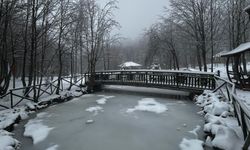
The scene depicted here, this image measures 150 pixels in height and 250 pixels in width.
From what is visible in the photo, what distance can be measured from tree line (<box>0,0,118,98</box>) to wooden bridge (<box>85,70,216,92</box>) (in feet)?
5.82

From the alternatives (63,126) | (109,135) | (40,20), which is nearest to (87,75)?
(40,20)

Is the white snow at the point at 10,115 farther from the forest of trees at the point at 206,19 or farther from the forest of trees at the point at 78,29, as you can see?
the forest of trees at the point at 206,19

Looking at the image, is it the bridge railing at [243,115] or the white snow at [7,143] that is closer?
the bridge railing at [243,115]

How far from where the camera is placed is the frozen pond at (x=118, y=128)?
5172 millimetres

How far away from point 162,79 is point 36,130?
27.0 feet

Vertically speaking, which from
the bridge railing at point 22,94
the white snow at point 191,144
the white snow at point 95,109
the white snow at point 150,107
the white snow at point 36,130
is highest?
the bridge railing at point 22,94

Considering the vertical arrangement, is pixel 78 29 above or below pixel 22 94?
above

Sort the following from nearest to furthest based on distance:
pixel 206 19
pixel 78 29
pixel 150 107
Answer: pixel 150 107 → pixel 78 29 → pixel 206 19

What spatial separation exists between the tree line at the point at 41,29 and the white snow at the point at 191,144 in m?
8.02

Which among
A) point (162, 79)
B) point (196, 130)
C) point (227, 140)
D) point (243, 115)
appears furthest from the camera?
point (162, 79)

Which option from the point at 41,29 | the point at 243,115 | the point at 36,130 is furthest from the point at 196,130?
the point at 41,29

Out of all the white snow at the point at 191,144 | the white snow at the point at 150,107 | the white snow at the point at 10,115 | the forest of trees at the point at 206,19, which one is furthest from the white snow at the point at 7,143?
the forest of trees at the point at 206,19

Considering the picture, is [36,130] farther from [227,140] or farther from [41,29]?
[41,29]

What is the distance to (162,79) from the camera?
12.4 m
